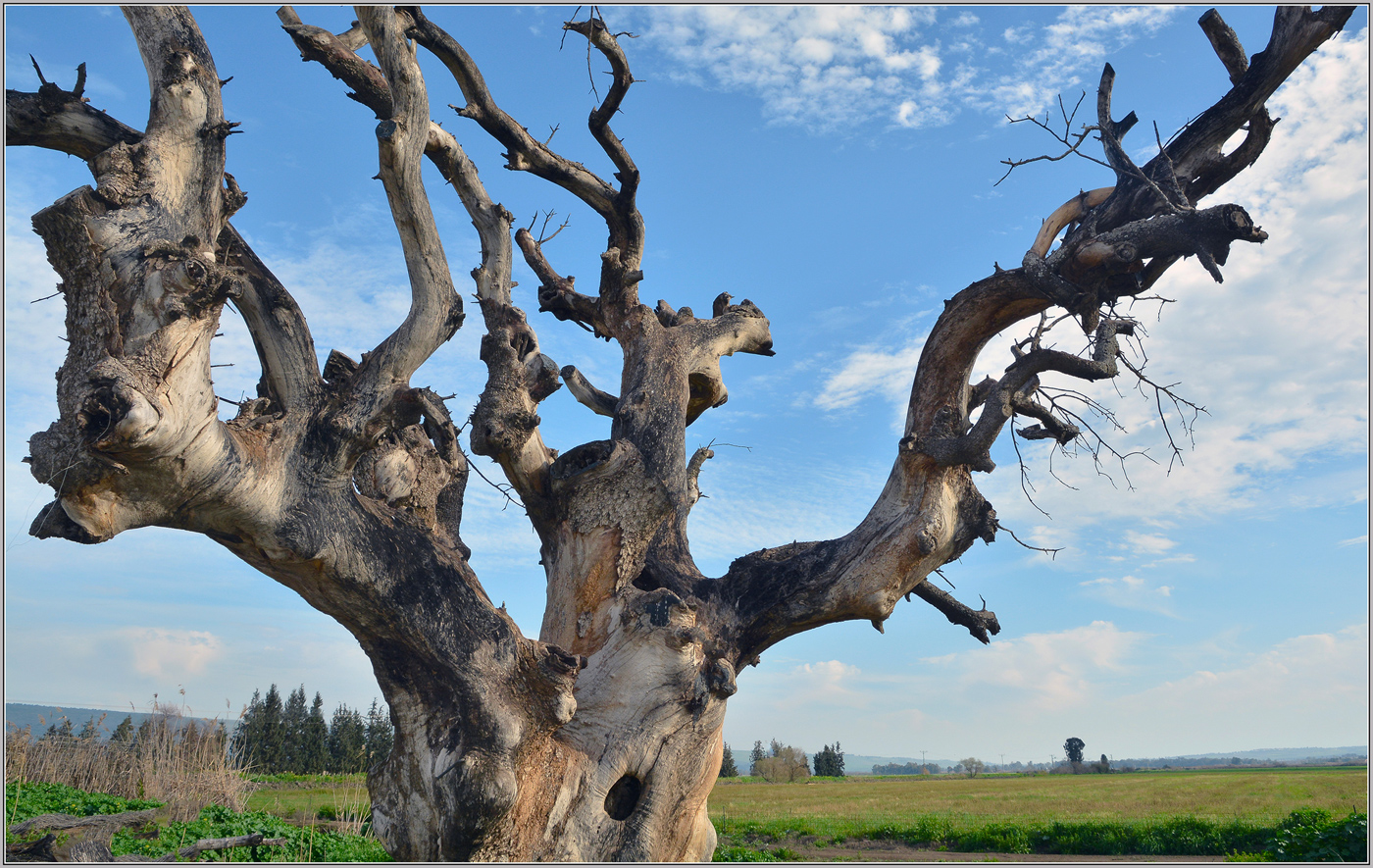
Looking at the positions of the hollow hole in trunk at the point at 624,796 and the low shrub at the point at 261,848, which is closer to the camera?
the hollow hole in trunk at the point at 624,796

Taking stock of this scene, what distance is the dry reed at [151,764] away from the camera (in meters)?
9.21

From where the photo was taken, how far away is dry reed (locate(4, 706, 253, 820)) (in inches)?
363

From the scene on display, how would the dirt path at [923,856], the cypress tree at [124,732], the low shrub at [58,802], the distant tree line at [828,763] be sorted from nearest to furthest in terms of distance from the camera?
the low shrub at [58,802], the dirt path at [923,856], the cypress tree at [124,732], the distant tree line at [828,763]

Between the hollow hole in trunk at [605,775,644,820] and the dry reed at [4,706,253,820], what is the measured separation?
6288 mm

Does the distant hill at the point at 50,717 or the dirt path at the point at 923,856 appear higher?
the distant hill at the point at 50,717

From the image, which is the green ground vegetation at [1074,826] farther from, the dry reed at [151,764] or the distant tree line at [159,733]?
the distant tree line at [159,733]

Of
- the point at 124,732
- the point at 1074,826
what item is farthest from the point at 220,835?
the point at 1074,826

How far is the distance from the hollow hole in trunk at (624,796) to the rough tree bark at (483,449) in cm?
3

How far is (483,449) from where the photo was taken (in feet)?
17.8

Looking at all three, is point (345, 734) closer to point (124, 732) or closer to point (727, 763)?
point (124, 732)

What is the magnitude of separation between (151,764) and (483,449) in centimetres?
870

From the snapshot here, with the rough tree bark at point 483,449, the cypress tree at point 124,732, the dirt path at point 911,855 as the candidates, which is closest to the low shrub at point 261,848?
the rough tree bark at point 483,449

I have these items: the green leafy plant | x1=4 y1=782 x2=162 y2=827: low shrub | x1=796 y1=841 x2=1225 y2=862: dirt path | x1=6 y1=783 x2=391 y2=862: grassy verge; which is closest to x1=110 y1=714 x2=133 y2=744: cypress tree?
x1=4 y1=782 x2=162 y2=827: low shrub

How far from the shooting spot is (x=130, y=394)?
3.41 m
